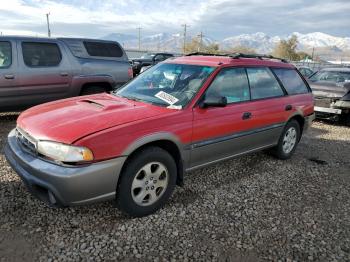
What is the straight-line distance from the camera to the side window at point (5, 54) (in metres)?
6.32

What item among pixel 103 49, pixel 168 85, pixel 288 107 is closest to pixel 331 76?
pixel 288 107

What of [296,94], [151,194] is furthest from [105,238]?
[296,94]

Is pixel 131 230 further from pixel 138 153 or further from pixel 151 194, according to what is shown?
pixel 138 153

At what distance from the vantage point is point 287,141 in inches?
219

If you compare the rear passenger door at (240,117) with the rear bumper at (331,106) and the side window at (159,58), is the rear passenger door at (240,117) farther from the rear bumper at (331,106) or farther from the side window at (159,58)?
the side window at (159,58)

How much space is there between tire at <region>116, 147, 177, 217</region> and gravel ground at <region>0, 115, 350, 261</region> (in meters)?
0.14

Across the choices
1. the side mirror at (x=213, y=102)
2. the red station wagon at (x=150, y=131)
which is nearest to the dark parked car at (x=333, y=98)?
the red station wagon at (x=150, y=131)

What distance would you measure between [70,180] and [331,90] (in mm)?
8459

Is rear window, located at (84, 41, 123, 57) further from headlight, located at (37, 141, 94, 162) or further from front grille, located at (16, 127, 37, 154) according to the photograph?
headlight, located at (37, 141, 94, 162)

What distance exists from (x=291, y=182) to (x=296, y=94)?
1.60m

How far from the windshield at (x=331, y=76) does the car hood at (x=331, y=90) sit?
0.69 m

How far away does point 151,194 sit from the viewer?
3.47m

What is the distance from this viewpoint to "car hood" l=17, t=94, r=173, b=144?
2.98 m

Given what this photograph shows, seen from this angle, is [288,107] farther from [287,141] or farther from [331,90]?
[331,90]
